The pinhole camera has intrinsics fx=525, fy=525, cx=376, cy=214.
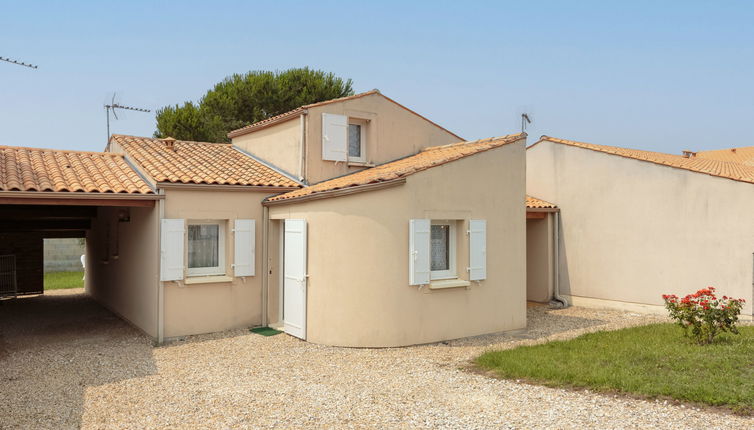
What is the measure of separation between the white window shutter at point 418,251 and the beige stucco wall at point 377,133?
139 inches

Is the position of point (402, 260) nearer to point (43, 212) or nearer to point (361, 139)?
point (361, 139)

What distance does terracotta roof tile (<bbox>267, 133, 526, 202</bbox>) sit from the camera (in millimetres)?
9359

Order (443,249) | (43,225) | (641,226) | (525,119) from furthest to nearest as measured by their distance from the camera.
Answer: (43,225)
(525,119)
(641,226)
(443,249)

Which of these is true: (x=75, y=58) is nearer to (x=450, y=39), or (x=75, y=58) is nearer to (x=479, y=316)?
(x=450, y=39)

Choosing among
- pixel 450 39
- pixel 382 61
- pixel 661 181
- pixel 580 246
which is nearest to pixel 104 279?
pixel 382 61

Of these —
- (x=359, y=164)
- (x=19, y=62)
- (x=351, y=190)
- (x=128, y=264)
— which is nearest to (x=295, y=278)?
(x=351, y=190)

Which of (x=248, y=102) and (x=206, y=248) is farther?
(x=248, y=102)

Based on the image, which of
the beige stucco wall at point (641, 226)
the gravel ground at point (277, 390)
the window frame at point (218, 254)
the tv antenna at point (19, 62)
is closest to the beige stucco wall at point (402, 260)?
the gravel ground at point (277, 390)

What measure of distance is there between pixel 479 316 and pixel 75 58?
1251cm

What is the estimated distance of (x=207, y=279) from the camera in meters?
10.6

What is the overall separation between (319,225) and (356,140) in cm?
361

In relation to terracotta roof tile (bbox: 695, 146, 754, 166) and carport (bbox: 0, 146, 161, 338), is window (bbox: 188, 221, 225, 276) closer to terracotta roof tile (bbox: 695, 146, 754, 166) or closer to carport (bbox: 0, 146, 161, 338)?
carport (bbox: 0, 146, 161, 338)

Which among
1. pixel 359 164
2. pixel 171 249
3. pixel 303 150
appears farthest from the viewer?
pixel 359 164

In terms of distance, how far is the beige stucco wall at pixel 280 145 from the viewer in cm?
1218
